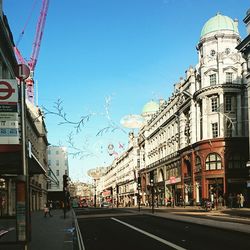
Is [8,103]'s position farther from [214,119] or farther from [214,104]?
[214,104]

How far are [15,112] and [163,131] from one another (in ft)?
280

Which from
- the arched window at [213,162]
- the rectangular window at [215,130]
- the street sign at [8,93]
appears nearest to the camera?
the street sign at [8,93]

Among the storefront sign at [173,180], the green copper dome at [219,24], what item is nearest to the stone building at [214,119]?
the green copper dome at [219,24]

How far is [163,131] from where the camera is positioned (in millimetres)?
96688

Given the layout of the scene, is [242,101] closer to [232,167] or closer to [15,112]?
[232,167]

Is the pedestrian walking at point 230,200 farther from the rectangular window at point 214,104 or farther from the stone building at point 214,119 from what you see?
the rectangular window at point 214,104

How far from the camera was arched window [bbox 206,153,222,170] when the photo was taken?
220 ft

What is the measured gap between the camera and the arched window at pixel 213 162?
67.1 m

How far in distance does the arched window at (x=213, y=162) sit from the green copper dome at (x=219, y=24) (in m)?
18.7

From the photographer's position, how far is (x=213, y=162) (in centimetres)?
6769

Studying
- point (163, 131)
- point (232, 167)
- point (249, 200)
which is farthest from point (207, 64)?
point (163, 131)

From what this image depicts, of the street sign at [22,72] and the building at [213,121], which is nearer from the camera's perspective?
the street sign at [22,72]

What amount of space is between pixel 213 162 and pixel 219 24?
2048 cm

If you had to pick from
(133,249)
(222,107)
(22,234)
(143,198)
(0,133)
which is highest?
(222,107)
